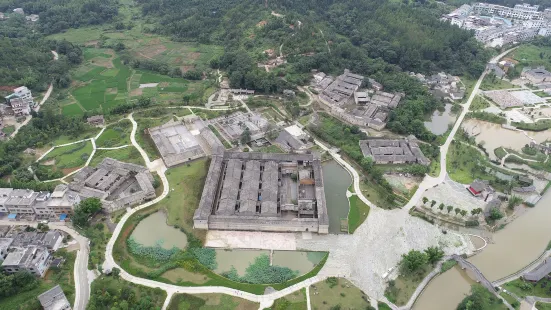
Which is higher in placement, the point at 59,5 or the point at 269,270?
the point at 269,270

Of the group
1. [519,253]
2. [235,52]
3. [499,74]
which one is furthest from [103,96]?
[499,74]

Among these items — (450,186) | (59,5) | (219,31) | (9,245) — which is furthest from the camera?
(59,5)

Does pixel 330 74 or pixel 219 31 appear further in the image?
pixel 219 31

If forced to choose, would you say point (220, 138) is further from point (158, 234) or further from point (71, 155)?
point (71, 155)

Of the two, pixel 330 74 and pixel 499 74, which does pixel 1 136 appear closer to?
pixel 330 74

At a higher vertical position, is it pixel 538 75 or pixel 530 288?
pixel 530 288

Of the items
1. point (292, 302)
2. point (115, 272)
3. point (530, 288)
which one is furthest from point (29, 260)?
point (530, 288)
